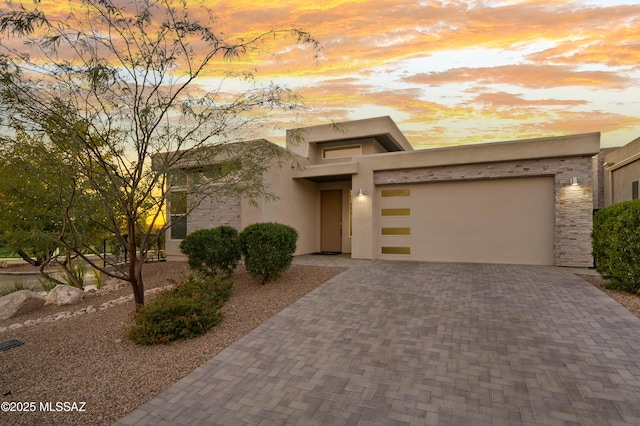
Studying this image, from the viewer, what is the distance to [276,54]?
5535 mm

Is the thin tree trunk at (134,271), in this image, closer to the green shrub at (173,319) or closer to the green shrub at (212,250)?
the green shrub at (173,319)

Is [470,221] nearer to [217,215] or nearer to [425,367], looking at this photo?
[425,367]

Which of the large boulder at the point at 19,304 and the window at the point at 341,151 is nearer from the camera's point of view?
the large boulder at the point at 19,304

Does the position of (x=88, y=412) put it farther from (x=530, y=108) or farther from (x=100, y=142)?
(x=530, y=108)

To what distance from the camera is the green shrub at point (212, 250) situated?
7.49 m

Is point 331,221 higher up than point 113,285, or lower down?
higher up

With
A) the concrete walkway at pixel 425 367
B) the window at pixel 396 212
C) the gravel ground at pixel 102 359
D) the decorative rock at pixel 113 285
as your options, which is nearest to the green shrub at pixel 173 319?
the gravel ground at pixel 102 359

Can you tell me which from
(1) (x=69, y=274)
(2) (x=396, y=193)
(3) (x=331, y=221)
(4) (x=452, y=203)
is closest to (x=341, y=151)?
(3) (x=331, y=221)

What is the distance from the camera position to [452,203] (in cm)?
1028

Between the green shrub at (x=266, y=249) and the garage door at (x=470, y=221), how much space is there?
504 cm

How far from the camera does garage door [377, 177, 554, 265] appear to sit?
9.34m

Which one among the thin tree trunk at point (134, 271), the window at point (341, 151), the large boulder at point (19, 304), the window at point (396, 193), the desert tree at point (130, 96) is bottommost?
the large boulder at point (19, 304)

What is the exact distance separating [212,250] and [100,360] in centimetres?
363

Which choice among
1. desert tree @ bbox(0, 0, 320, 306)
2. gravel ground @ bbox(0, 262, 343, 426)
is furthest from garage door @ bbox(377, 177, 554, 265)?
desert tree @ bbox(0, 0, 320, 306)
